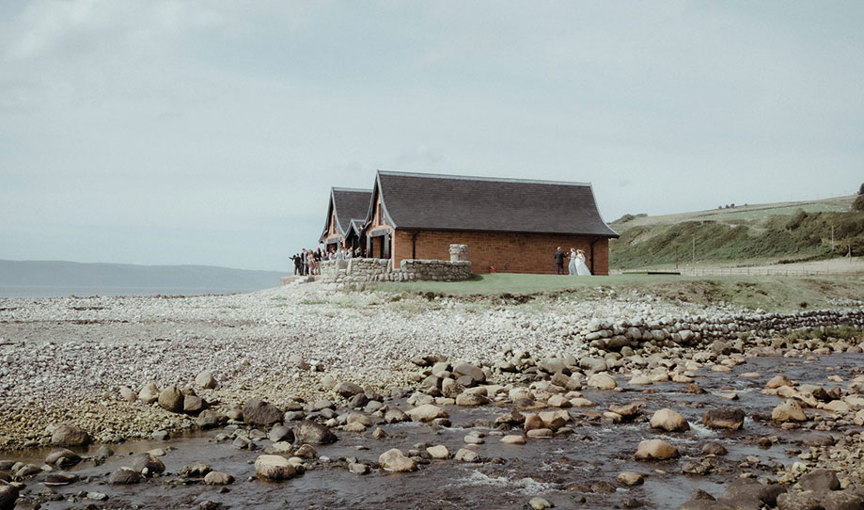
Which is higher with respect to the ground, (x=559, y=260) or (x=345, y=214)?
(x=345, y=214)

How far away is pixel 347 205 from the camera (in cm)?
4794

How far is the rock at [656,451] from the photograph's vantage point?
9.45 metres

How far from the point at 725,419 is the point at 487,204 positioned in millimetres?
26469

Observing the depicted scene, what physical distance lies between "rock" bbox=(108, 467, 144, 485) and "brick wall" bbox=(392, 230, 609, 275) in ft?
85.6

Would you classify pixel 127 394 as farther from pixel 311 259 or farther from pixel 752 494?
pixel 311 259

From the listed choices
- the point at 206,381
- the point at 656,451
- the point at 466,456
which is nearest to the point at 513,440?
the point at 466,456

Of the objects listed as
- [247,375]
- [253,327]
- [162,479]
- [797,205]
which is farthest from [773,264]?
[162,479]

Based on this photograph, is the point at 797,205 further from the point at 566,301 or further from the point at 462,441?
the point at 462,441

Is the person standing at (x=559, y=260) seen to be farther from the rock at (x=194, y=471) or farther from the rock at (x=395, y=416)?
the rock at (x=194, y=471)

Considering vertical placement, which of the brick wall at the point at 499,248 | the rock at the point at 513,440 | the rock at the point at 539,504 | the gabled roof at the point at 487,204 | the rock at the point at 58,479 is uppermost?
the gabled roof at the point at 487,204

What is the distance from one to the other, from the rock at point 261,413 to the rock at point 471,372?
4721mm

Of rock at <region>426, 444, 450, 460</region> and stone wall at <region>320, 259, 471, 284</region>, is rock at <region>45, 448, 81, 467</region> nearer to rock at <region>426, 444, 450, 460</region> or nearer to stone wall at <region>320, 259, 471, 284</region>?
rock at <region>426, 444, 450, 460</region>

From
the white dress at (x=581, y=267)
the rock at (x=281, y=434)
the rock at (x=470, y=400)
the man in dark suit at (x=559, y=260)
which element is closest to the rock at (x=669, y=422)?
the rock at (x=470, y=400)

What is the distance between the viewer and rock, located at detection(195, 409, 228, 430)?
10.8 metres
